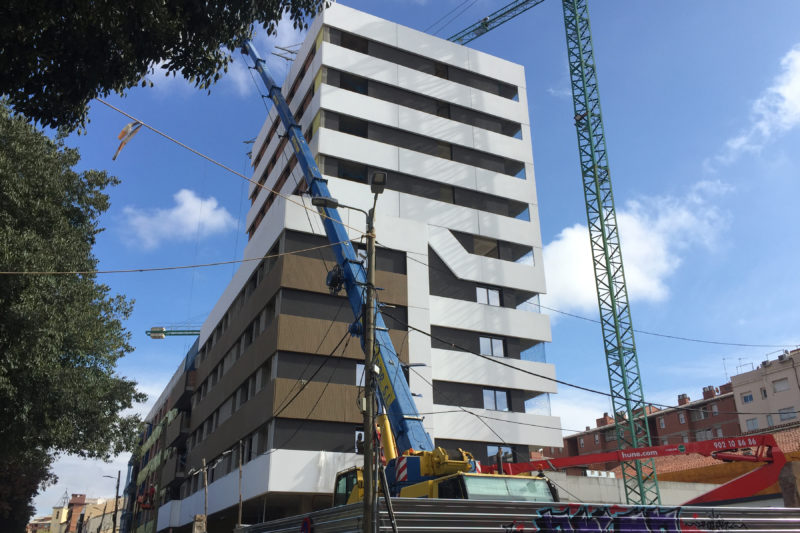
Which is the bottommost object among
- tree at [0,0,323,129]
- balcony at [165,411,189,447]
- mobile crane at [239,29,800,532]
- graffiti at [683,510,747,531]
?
graffiti at [683,510,747,531]

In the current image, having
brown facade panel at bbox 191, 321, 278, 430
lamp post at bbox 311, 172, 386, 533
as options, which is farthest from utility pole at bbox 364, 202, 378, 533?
brown facade panel at bbox 191, 321, 278, 430

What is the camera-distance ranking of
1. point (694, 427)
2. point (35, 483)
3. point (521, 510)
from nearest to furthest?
point (521, 510), point (35, 483), point (694, 427)

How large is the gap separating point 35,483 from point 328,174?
29904 mm

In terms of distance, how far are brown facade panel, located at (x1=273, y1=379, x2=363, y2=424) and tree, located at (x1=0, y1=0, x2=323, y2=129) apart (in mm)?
19752

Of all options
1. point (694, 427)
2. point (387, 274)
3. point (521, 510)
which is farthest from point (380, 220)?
point (694, 427)

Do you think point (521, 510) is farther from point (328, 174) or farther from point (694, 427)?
point (694, 427)

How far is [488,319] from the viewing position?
37.0 metres

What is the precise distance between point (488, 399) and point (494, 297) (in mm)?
6377

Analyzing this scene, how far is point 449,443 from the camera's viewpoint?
1321 inches

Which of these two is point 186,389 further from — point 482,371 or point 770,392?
point 770,392

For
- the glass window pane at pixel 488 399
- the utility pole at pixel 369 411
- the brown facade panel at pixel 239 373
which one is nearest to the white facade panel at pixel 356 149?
the brown facade panel at pixel 239 373

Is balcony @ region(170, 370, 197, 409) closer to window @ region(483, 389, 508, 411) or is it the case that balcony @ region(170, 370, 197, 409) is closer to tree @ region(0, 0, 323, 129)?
window @ region(483, 389, 508, 411)

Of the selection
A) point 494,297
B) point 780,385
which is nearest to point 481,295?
point 494,297

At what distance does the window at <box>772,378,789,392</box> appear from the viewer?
194 feet
